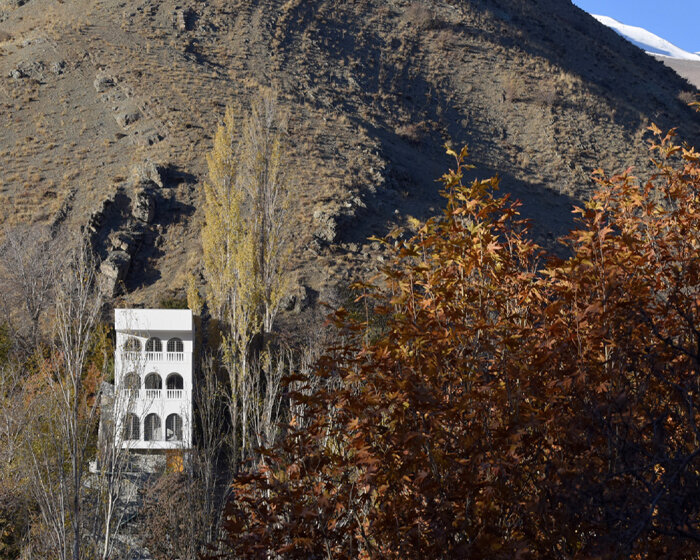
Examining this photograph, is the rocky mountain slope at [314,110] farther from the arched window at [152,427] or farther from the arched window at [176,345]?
the arched window at [152,427]

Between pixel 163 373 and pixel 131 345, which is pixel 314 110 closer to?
pixel 163 373

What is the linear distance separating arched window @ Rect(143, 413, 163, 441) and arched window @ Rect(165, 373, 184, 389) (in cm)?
93

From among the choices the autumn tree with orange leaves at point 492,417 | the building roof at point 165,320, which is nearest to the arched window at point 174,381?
the building roof at point 165,320

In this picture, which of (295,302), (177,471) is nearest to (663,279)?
(177,471)

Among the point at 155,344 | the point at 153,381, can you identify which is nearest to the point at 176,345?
the point at 155,344

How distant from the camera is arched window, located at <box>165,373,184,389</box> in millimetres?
19797

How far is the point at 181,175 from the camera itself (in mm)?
34531

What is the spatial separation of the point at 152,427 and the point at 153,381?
51.4 inches

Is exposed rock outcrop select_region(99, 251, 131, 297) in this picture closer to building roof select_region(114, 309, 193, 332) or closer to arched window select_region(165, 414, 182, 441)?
building roof select_region(114, 309, 193, 332)

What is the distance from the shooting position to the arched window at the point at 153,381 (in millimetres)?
19688

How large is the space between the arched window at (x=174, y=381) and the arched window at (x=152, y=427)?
36.6 inches

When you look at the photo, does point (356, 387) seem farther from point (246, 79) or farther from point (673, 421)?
point (246, 79)

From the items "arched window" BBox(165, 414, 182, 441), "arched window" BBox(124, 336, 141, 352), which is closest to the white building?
"arched window" BBox(165, 414, 182, 441)

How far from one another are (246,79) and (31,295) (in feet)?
73.9
